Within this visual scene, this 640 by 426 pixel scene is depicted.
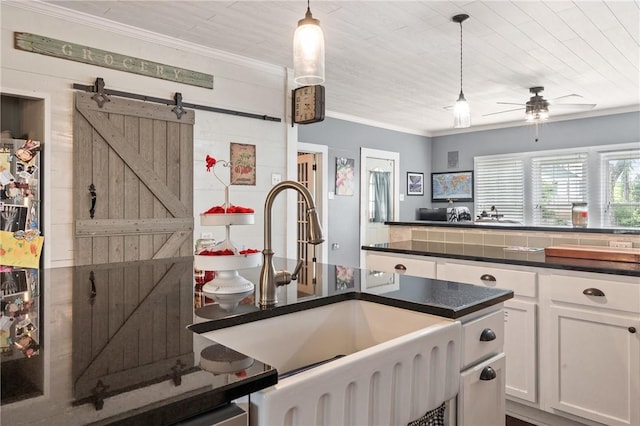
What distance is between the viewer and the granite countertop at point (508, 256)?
86.4 inches

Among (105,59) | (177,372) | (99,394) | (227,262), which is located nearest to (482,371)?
(227,262)

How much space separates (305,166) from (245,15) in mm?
3156

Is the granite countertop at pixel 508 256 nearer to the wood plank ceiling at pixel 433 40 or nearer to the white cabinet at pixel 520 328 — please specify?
the white cabinet at pixel 520 328

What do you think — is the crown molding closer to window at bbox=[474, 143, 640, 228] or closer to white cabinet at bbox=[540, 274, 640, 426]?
white cabinet at bbox=[540, 274, 640, 426]

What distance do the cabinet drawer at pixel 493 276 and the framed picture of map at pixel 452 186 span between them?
490 centimetres

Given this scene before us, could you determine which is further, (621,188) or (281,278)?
(621,188)

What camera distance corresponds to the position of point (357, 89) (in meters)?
4.86

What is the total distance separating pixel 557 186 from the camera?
6391 millimetres

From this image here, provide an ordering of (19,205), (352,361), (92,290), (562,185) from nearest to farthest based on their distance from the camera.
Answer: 1. (352,361)
2. (92,290)
3. (19,205)
4. (562,185)

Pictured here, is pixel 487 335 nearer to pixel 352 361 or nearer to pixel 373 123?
pixel 352 361

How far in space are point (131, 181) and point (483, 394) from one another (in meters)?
2.81

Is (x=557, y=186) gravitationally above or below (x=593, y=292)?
above

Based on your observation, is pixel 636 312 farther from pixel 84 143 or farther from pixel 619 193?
pixel 619 193

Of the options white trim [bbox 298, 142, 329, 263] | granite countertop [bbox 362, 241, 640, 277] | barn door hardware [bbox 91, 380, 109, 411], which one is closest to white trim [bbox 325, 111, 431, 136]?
white trim [bbox 298, 142, 329, 263]
